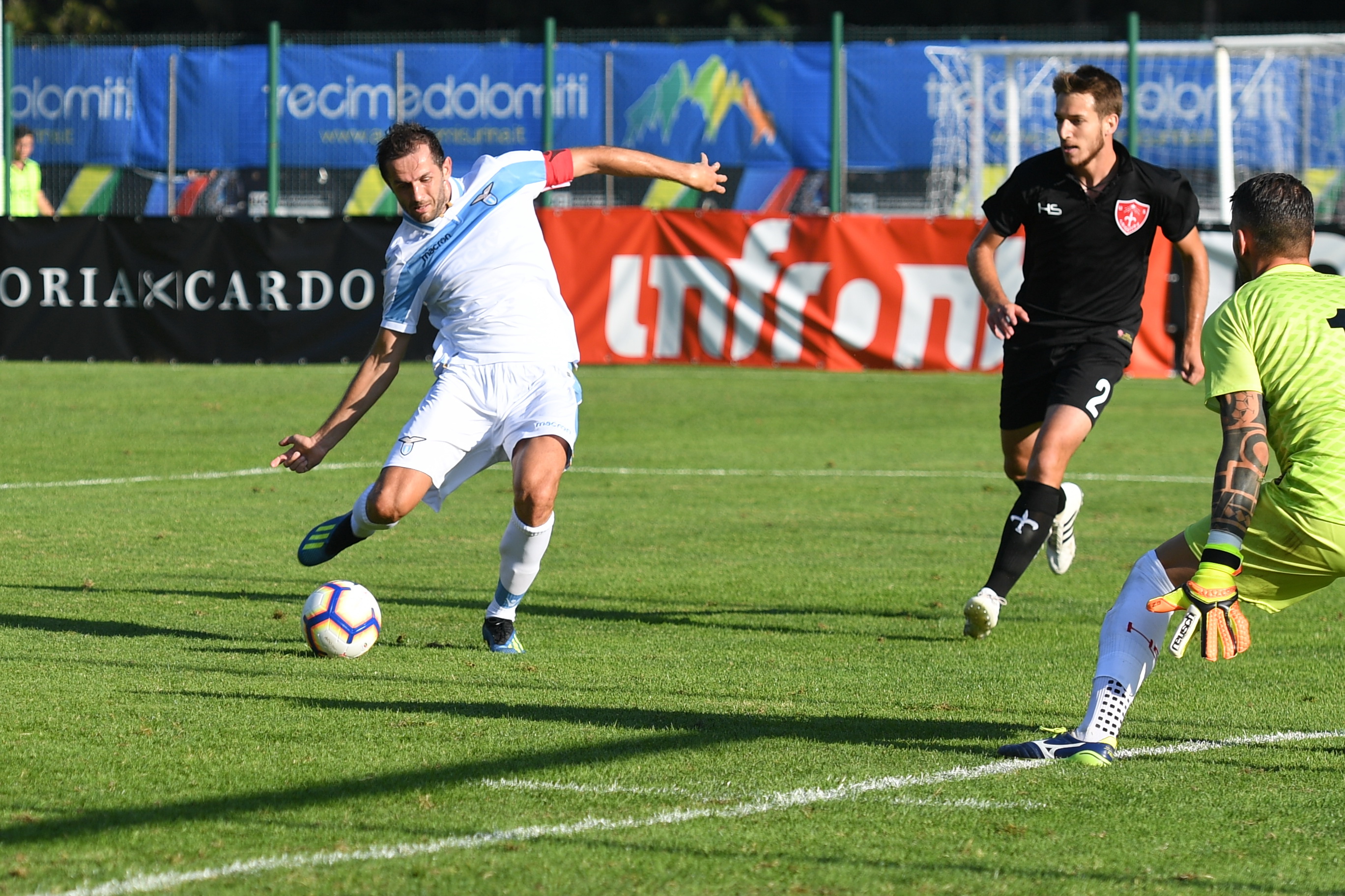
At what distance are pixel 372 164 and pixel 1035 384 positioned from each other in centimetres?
1905

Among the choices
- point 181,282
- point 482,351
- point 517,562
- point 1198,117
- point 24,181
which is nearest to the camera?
point 517,562

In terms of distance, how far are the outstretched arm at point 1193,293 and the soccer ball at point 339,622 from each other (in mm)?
3501

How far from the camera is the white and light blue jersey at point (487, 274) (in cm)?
720

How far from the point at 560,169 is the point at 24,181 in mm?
15394

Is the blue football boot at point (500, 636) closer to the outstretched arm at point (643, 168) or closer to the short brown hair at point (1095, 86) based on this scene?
the outstretched arm at point (643, 168)

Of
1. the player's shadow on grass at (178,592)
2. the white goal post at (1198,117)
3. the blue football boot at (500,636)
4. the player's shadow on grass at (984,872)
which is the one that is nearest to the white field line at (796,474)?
the player's shadow on grass at (178,592)

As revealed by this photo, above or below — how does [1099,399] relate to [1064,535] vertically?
above

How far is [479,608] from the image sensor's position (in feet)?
26.5

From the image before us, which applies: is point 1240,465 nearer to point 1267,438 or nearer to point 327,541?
point 1267,438

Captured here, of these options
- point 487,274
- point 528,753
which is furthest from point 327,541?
point 528,753

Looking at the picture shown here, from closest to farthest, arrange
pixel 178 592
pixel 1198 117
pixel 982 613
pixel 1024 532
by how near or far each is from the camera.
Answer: pixel 982 613 → pixel 1024 532 → pixel 178 592 → pixel 1198 117

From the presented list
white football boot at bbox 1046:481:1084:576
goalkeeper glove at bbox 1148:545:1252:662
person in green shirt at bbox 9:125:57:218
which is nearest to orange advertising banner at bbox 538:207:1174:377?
person in green shirt at bbox 9:125:57:218

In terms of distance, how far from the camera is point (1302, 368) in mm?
4820

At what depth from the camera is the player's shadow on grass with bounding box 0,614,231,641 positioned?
723 cm
